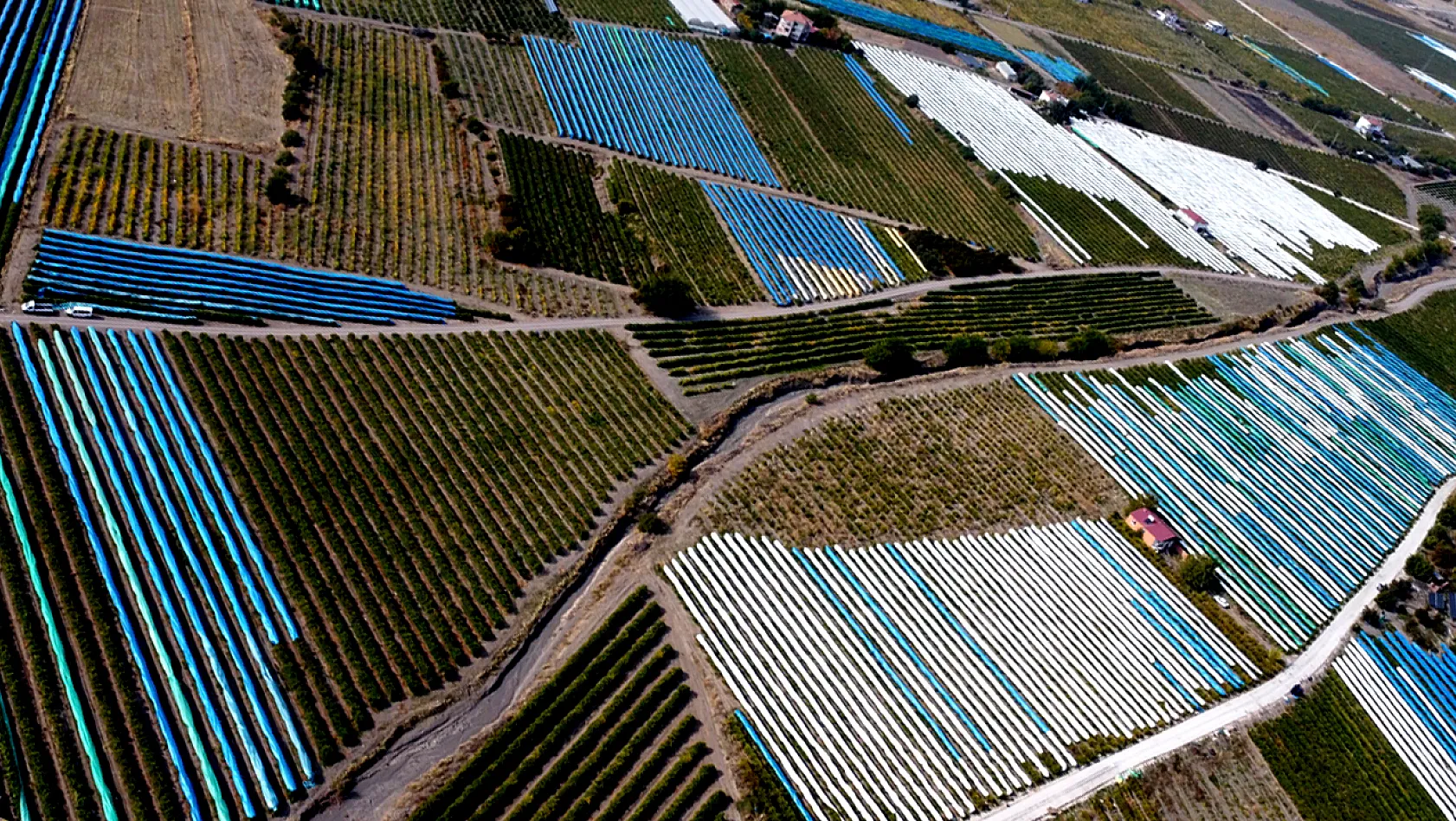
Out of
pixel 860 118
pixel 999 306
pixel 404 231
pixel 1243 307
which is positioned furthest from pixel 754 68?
pixel 1243 307

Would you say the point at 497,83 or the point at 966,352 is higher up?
the point at 497,83

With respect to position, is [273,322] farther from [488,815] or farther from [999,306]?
[999,306]

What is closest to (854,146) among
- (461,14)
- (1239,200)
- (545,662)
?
(461,14)

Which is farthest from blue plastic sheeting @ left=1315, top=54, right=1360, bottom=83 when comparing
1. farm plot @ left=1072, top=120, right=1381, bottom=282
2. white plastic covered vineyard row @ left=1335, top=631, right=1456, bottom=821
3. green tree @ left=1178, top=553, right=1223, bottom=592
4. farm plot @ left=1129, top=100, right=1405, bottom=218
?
green tree @ left=1178, top=553, right=1223, bottom=592

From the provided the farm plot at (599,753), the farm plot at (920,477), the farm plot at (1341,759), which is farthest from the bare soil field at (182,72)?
the farm plot at (1341,759)

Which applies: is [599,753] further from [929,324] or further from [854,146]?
[854,146]
